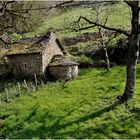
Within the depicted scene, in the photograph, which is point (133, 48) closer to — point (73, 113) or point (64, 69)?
point (73, 113)

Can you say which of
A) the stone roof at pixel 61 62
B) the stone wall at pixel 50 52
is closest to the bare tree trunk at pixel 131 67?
the stone roof at pixel 61 62

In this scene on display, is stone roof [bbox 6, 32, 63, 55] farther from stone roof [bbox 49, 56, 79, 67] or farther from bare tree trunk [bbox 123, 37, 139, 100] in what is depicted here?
bare tree trunk [bbox 123, 37, 139, 100]

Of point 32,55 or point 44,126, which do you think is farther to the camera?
point 32,55

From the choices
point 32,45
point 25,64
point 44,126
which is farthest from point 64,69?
point 44,126

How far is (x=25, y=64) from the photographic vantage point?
148 feet

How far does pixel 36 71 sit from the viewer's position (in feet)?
145

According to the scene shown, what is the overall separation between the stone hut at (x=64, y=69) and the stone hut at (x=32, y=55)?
1175mm

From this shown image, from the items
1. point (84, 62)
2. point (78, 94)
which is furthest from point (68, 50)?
point (78, 94)

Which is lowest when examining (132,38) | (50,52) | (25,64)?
(25,64)

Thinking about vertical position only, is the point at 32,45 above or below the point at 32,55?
above

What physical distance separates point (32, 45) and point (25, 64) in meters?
2.45

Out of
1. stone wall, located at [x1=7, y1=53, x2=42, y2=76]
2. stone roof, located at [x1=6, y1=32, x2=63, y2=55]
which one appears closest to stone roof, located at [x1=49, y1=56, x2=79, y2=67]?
stone wall, located at [x1=7, y1=53, x2=42, y2=76]

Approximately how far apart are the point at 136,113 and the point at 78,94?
27.6 ft

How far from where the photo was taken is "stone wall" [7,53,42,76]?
145 feet
